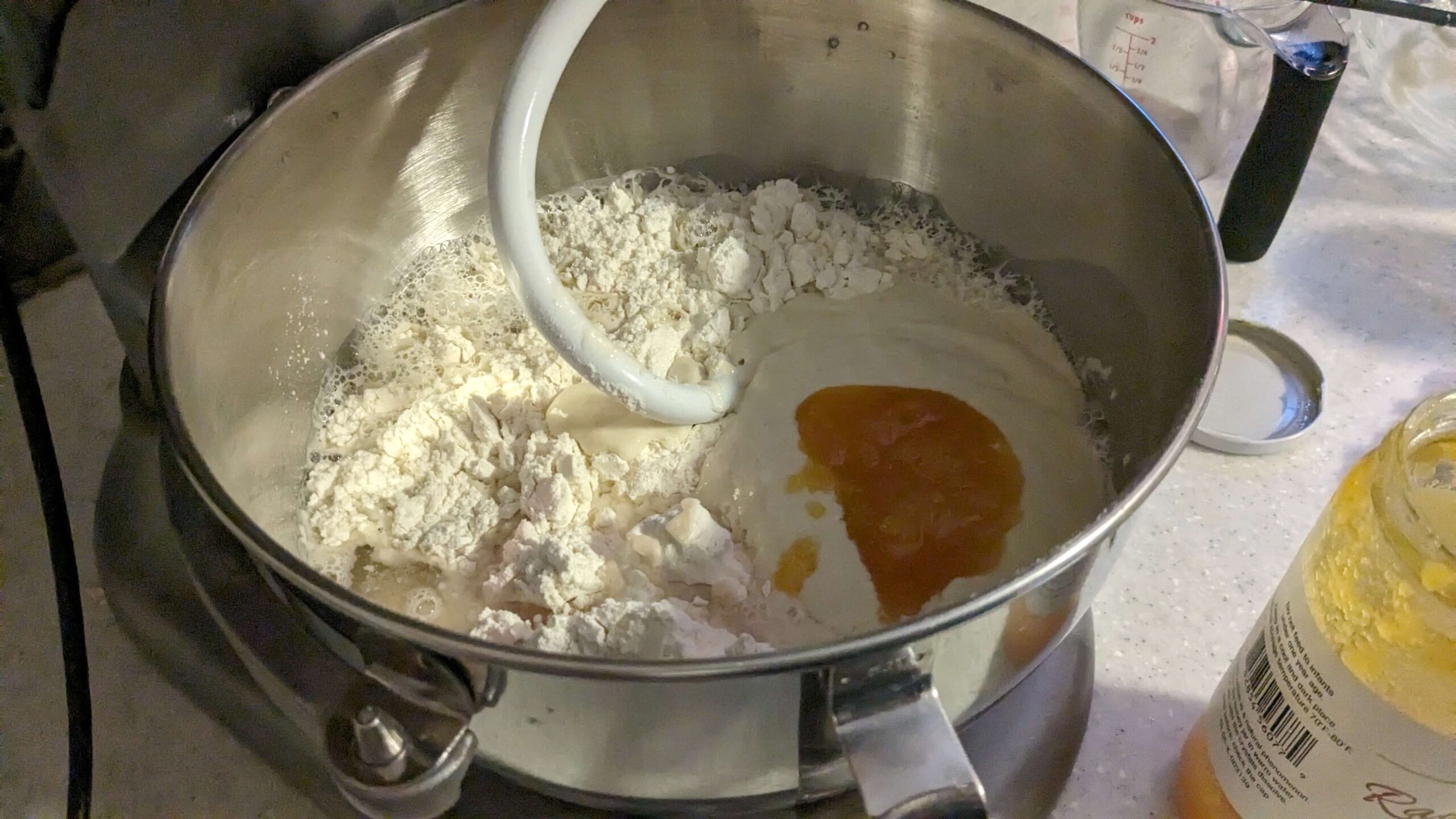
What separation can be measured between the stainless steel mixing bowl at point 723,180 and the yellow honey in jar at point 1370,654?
0.23 feet

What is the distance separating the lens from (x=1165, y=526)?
610mm

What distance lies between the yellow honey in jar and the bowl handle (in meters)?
0.15

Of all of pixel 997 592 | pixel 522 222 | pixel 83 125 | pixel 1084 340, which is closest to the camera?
pixel 997 592

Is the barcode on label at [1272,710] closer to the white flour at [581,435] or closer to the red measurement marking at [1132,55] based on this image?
the white flour at [581,435]

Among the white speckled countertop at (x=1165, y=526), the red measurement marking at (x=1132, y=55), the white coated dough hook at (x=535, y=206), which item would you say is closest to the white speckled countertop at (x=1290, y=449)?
the white speckled countertop at (x=1165, y=526)

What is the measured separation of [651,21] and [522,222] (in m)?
0.20

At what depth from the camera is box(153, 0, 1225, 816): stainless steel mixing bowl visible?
0.34 m

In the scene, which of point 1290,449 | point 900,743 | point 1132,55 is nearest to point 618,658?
point 900,743

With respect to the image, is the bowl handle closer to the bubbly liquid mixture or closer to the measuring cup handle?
the bubbly liquid mixture

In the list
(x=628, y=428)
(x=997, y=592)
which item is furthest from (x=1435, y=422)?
(x=628, y=428)

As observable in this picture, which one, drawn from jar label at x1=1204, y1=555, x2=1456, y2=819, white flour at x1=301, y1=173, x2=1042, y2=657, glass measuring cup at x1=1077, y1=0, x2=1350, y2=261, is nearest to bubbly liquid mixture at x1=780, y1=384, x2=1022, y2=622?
white flour at x1=301, y1=173, x2=1042, y2=657

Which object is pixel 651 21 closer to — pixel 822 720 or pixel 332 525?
pixel 332 525

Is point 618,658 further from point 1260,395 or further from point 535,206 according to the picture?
point 1260,395

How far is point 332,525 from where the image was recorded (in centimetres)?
60
